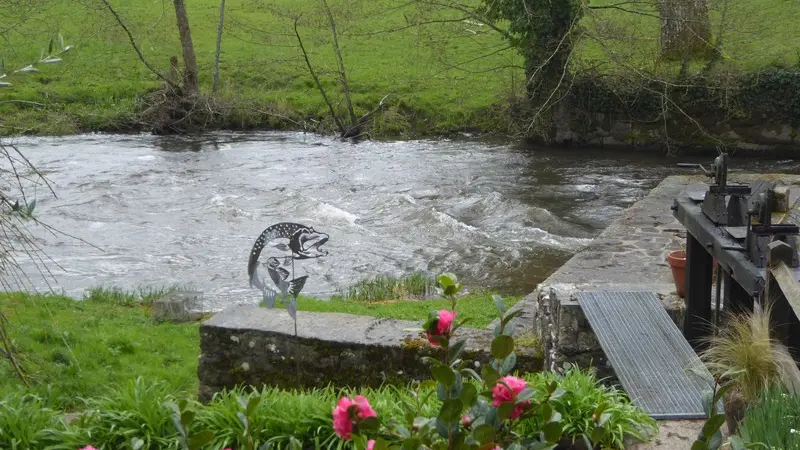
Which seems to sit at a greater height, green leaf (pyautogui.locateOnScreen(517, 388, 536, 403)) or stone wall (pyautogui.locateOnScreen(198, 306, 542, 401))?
green leaf (pyautogui.locateOnScreen(517, 388, 536, 403))

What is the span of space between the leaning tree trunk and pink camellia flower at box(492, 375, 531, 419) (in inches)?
710

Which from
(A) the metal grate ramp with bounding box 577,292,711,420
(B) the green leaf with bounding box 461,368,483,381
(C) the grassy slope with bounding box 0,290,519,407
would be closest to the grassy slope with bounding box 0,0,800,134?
(C) the grassy slope with bounding box 0,290,519,407

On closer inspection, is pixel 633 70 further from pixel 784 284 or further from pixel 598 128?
pixel 784 284

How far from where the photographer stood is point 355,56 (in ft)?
97.3

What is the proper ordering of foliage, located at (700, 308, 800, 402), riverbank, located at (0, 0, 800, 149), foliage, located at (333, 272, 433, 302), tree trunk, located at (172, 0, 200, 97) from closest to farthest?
foliage, located at (700, 308, 800, 402), foliage, located at (333, 272, 433, 302), riverbank, located at (0, 0, 800, 149), tree trunk, located at (172, 0, 200, 97)

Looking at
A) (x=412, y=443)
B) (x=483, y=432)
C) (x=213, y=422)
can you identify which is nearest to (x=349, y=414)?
(x=412, y=443)

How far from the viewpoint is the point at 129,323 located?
9930mm

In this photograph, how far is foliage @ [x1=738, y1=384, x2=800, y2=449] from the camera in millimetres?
3531

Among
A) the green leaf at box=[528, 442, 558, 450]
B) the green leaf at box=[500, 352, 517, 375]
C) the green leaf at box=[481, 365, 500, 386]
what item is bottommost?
the green leaf at box=[528, 442, 558, 450]

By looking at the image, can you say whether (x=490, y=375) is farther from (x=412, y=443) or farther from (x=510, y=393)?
(x=412, y=443)

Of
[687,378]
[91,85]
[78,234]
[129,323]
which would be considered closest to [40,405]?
[687,378]

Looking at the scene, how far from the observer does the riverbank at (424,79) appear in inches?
839

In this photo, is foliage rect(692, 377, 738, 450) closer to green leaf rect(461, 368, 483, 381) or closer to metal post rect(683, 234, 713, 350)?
green leaf rect(461, 368, 483, 381)

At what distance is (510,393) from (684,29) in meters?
19.4
